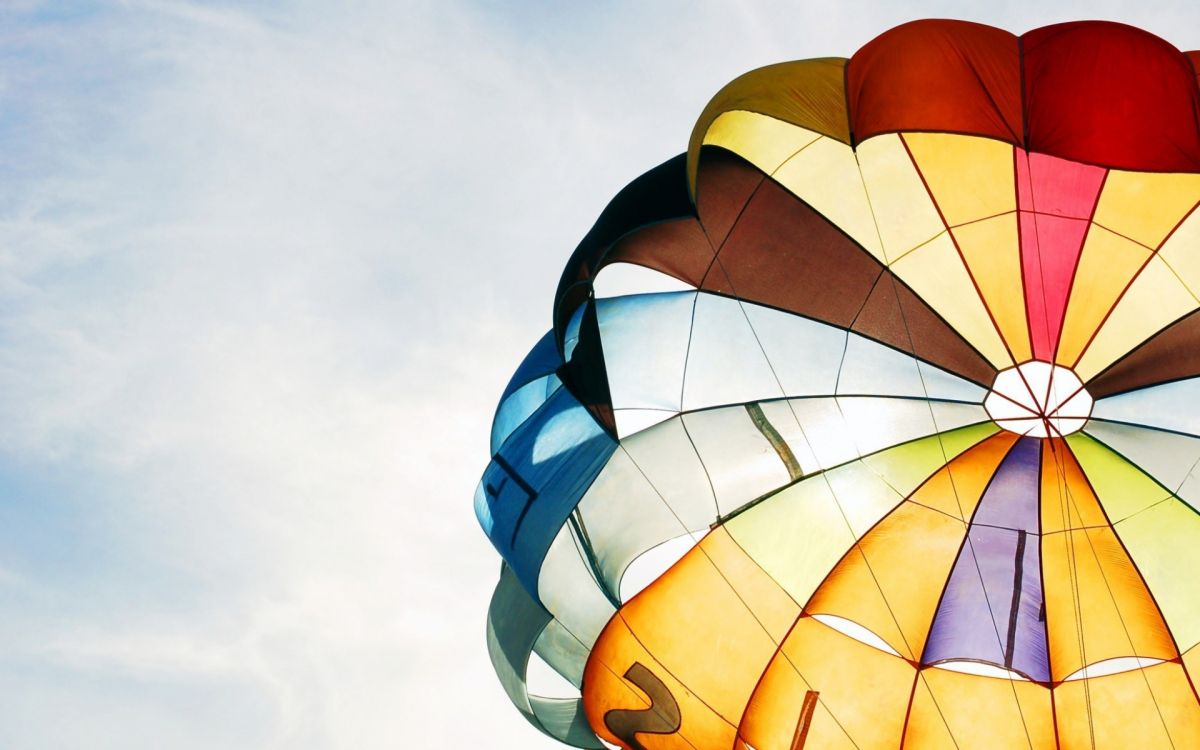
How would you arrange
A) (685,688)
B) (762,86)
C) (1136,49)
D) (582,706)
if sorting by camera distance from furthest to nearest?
(582,706) → (685,688) → (762,86) → (1136,49)

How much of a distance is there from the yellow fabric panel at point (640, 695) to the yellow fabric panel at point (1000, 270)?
242 cm

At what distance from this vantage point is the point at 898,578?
20.5 ft

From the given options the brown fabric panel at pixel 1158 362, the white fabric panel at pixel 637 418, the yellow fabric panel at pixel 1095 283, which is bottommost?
the brown fabric panel at pixel 1158 362

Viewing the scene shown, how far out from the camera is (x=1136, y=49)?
4984 mm

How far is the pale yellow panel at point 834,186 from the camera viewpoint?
5.94 meters

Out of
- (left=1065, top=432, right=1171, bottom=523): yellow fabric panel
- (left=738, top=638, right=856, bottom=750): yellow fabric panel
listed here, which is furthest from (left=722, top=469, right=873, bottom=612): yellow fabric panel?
(left=1065, top=432, right=1171, bottom=523): yellow fabric panel

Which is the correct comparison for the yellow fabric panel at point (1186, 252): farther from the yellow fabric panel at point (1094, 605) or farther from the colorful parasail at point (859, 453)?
the yellow fabric panel at point (1094, 605)

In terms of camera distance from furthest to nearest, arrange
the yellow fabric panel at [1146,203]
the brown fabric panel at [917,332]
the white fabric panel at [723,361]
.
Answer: the brown fabric panel at [917,332] < the white fabric panel at [723,361] < the yellow fabric panel at [1146,203]

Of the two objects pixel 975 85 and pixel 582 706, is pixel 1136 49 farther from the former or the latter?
pixel 582 706

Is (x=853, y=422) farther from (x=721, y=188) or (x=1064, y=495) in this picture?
(x=721, y=188)

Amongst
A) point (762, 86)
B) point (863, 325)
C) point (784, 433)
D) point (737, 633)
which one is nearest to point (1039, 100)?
point (762, 86)

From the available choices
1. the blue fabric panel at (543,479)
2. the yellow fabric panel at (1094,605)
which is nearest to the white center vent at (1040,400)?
the yellow fabric panel at (1094,605)

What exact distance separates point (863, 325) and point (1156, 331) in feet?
4.69

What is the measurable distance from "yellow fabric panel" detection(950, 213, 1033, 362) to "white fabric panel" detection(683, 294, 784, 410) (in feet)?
3.77
